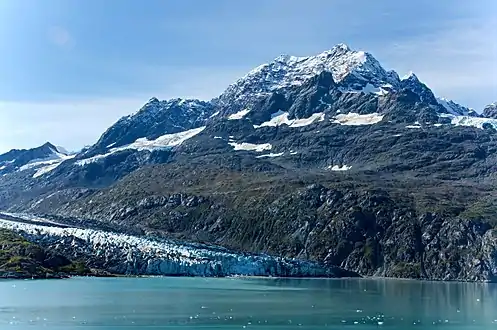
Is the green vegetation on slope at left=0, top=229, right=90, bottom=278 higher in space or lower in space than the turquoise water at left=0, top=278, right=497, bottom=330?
higher

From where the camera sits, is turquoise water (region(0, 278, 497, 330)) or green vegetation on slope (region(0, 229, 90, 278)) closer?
turquoise water (region(0, 278, 497, 330))

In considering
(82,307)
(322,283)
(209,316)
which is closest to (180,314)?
(209,316)

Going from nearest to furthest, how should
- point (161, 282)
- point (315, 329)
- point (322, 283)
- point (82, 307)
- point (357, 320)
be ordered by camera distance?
point (315, 329), point (357, 320), point (82, 307), point (161, 282), point (322, 283)

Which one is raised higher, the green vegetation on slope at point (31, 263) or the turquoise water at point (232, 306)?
the green vegetation on slope at point (31, 263)

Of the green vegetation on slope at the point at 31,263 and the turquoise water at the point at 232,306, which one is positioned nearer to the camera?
the turquoise water at the point at 232,306

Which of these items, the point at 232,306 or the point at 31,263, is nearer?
the point at 232,306

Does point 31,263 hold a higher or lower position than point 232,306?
higher

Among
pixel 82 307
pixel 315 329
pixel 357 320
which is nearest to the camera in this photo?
pixel 315 329

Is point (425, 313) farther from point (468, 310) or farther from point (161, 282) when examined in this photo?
point (161, 282)
